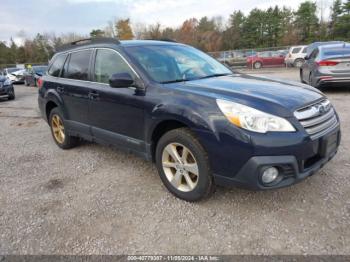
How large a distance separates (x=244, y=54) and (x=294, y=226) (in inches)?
1099

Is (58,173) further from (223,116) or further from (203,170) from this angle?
(223,116)

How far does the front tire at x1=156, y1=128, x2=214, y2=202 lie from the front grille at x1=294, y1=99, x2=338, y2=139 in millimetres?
950

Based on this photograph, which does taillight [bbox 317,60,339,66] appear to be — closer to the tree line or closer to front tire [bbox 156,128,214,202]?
front tire [bbox 156,128,214,202]

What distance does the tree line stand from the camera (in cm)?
4862

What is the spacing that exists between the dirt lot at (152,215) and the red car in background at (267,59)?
22.0m

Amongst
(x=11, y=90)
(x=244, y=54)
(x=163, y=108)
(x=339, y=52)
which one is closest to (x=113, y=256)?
(x=163, y=108)

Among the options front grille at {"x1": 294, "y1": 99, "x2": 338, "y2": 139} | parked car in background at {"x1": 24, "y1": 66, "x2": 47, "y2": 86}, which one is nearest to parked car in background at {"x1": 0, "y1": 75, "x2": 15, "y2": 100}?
parked car in background at {"x1": 24, "y1": 66, "x2": 47, "y2": 86}

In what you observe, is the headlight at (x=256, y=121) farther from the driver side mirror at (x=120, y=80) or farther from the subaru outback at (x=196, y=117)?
the driver side mirror at (x=120, y=80)

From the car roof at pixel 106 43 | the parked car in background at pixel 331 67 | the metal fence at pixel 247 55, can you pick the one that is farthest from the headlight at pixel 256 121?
the metal fence at pixel 247 55

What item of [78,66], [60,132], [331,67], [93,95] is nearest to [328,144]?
[93,95]

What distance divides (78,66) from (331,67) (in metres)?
6.98

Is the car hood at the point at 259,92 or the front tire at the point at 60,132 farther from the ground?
the car hood at the point at 259,92

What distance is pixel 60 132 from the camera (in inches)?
A: 205

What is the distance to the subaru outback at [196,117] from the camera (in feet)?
8.34
